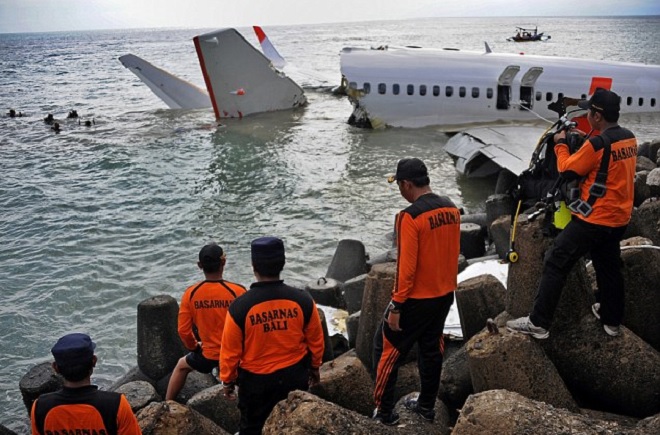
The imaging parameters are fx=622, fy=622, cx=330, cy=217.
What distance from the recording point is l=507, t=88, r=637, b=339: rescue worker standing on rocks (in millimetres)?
5055

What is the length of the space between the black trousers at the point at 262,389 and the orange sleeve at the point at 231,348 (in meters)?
0.10

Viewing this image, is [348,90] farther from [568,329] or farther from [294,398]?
[294,398]

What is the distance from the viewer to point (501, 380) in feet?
15.5

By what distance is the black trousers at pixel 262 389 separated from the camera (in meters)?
4.47

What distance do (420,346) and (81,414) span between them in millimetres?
2536

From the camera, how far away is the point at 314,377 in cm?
484

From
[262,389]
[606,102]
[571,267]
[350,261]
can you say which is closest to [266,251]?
[262,389]

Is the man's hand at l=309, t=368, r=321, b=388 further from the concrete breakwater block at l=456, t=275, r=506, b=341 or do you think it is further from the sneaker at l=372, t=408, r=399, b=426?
the concrete breakwater block at l=456, t=275, r=506, b=341

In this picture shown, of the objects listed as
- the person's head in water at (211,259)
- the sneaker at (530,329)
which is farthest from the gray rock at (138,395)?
the sneaker at (530,329)

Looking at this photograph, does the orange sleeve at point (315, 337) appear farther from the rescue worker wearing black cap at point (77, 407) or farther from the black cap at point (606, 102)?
the black cap at point (606, 102)

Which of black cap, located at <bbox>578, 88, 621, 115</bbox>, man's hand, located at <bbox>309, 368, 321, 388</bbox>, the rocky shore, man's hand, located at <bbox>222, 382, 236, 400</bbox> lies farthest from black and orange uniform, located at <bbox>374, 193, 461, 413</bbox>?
black cap, located at <bbox>578, 88, 621, 115</bbox>

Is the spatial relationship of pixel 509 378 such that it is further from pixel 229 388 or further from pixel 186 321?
pixel 186 321

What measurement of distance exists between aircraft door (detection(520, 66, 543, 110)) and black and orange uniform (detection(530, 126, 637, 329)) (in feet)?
60.8

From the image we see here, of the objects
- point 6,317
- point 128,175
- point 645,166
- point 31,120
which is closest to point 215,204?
point 128,175
